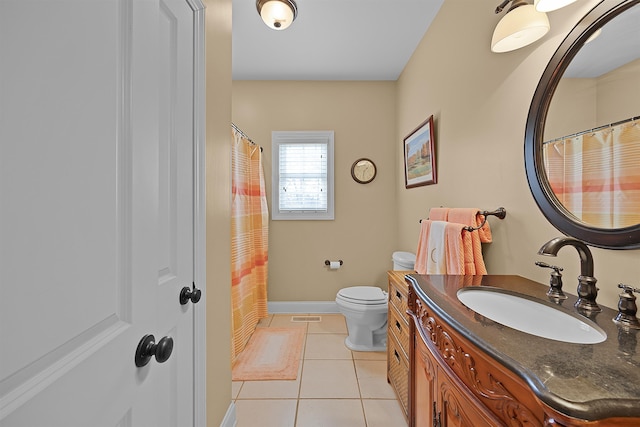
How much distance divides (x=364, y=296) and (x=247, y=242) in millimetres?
1138

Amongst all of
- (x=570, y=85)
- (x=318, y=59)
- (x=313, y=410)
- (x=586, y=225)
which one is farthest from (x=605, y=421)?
(x=318, y=59)

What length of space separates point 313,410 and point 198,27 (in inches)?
81.1

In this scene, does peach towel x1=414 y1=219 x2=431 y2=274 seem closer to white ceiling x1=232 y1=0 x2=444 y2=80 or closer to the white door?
the white door

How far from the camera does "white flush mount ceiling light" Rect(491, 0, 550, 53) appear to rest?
100 centimetres

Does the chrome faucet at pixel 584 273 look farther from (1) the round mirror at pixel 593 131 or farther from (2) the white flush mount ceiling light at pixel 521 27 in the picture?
(2) the white flush mount ceiling light at pixel 521 27

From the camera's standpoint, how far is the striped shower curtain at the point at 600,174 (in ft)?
2.51

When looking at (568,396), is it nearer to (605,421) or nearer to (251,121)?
(605,421)

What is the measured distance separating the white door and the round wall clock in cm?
242

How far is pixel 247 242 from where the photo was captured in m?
2.31

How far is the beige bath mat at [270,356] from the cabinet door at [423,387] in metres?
1.04

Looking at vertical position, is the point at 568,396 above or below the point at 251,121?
below

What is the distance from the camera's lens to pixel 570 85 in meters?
0.95

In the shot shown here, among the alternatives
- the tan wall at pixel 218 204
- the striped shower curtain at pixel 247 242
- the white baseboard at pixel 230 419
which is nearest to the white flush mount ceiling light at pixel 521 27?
the tan wall at pixel 218 204

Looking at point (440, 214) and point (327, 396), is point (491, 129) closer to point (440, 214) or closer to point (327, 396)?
point (440, 214)
